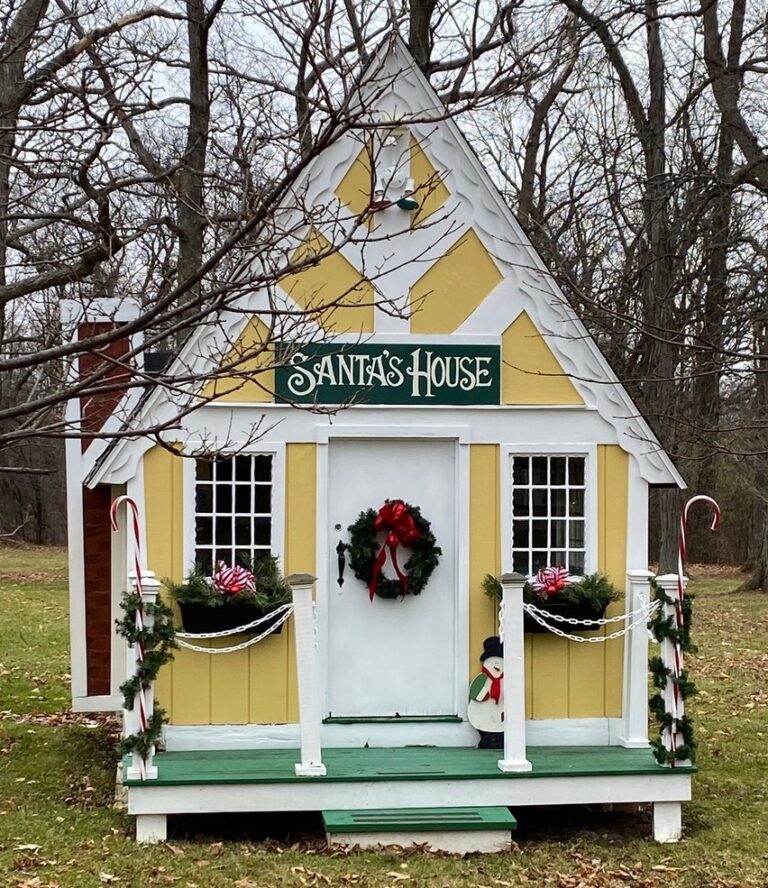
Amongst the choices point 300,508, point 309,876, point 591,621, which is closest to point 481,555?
point 591,621

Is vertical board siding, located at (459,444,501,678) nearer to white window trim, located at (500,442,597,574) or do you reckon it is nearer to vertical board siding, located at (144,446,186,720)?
white window trim, located at (500,442,597,574)

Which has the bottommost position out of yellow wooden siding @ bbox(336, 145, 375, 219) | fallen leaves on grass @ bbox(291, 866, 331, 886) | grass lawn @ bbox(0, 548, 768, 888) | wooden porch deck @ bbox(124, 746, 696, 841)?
grass lawn @ bbox(0, 548, 768, 888)

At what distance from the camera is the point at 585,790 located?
7641mm

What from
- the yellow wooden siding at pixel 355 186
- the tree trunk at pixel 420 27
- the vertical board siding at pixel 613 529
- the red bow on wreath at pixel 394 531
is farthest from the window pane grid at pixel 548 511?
the tree trunk at pixel 420 27

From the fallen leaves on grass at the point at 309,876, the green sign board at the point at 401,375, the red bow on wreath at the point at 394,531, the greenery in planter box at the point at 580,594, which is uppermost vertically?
the green sign board at the point at 401,375

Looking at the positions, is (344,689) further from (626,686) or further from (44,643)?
(44,643)

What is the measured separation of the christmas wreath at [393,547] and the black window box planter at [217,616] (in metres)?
0.71

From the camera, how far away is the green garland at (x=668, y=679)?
7.73m

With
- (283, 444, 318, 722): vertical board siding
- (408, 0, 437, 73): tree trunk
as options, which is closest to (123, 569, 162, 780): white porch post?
(283, 444, 318, 722): vertical board siding

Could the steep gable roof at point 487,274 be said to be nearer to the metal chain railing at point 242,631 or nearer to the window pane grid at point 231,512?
the window pane grid at point 231,512

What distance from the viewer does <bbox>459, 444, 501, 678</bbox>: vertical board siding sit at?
8.48m

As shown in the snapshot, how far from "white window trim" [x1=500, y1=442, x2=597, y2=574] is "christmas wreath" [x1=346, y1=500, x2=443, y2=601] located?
1.66ft

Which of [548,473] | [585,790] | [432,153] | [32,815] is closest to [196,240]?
[432,153]

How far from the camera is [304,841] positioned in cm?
764
